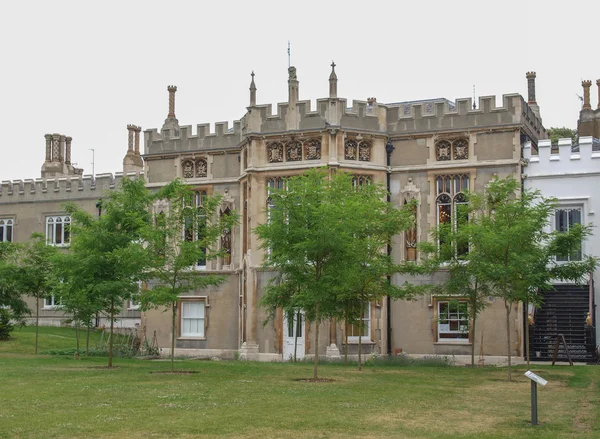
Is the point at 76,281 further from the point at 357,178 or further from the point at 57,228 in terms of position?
the point at 57,228

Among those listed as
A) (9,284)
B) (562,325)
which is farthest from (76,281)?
(562,325)

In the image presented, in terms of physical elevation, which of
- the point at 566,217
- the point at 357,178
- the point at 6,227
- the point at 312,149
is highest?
the point at 312,149

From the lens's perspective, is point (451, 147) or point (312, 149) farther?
point (312, 149)

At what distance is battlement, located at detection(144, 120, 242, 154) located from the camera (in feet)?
123

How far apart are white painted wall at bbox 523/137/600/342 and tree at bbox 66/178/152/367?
1572 cm

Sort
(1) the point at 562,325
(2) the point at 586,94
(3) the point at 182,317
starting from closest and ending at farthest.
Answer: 1. (1) the point at 562,325
2. (3) the point at 182,317
3. (2) the point at 586,94

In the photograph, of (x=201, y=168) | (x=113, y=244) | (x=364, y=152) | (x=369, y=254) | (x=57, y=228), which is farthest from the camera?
(x=57, y=228)

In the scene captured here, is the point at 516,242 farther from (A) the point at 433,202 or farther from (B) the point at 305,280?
(A) the point at 433,202

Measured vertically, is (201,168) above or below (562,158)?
above

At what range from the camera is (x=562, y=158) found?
3391 cm

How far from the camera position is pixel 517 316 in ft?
108

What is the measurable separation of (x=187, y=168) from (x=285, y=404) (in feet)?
74.1

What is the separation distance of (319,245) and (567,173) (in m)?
15.4

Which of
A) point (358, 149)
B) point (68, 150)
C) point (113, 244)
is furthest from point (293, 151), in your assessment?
point (68, 150)
